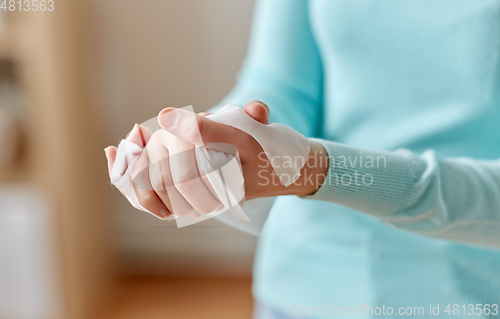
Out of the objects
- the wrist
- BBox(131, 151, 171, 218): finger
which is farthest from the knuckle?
the wrist

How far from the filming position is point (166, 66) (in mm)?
1140

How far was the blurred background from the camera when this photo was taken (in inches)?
36.1

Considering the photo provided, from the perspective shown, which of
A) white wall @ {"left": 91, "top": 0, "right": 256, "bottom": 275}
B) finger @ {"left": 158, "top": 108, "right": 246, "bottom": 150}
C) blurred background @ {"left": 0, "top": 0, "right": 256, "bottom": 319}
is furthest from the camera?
white wall @ {"left": 91, "top": 0, "right": 256, "bottom": 275}

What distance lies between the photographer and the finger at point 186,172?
10.5 inches

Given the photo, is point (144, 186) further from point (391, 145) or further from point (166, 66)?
point (166, 66)

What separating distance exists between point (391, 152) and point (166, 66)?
90 cm

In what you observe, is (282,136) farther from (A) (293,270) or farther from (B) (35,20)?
(B) (35,20)

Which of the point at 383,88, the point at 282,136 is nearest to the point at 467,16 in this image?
the point at 383,88

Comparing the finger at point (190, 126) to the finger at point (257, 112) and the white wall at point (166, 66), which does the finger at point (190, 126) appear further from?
the white wall at point (166, 66)

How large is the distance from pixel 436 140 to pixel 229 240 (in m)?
0.89

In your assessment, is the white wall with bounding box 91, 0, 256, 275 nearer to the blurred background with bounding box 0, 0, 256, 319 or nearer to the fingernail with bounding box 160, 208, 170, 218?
the blurred background with bounding box 0, 0, 256, 319

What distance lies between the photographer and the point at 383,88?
0.45 m

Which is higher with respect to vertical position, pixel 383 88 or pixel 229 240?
pixel 383 88

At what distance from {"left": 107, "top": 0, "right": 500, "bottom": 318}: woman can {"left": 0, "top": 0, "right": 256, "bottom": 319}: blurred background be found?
629 millimetres
